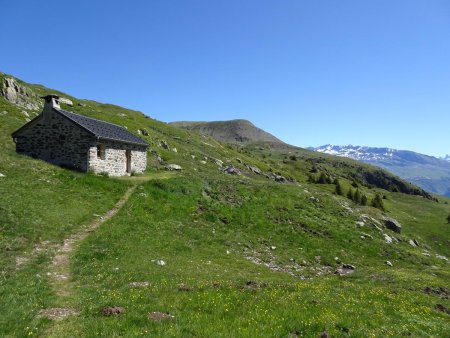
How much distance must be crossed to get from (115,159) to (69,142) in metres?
5.69

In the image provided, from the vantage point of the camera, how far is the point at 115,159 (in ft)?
147

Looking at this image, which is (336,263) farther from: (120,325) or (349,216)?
(120,325)

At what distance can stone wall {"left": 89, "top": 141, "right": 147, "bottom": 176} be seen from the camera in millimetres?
41719

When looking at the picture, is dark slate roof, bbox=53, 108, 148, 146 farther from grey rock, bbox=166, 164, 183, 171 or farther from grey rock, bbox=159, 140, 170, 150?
Result: grey rock, bbox=159, 140, 170, 150

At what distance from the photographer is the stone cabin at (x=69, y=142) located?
41094 millimetres

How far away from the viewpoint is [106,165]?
43.3 metres

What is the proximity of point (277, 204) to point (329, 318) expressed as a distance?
29.4m

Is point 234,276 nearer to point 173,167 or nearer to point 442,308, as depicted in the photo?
point 442,308

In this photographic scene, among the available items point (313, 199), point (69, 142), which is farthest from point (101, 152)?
point (313, 199)

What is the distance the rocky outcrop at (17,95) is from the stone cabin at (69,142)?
2803cm

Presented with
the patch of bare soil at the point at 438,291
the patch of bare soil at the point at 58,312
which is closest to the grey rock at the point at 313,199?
the patch of bare soil at the point at 438,291

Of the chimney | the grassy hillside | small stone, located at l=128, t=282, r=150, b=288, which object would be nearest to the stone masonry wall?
the chimney

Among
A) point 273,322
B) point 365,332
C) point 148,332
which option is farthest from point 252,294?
point 148,332

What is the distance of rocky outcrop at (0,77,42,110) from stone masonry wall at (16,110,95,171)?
2878 cm
